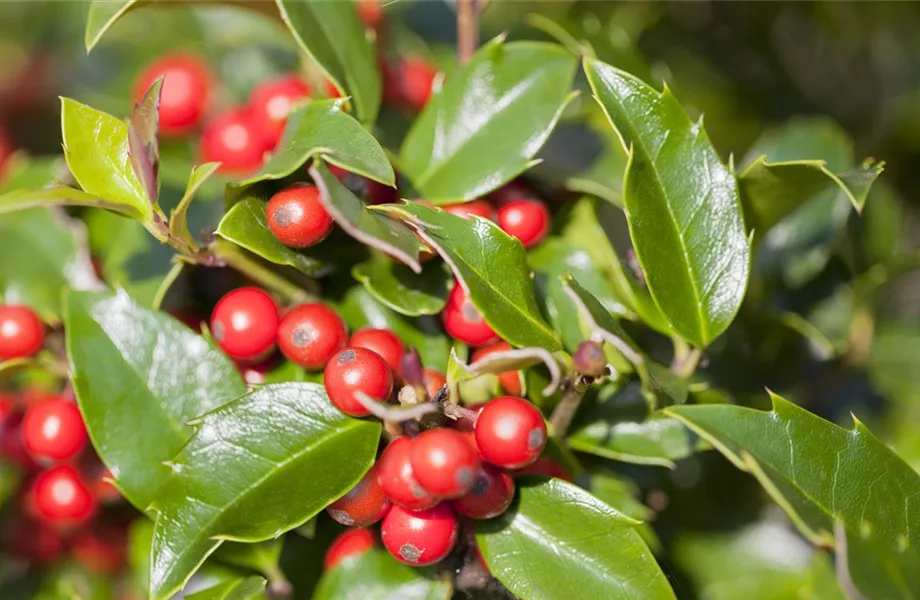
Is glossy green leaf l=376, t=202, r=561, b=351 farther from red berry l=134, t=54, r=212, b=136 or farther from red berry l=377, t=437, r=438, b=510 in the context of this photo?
red berry l=134, t=54, r=212, b=136

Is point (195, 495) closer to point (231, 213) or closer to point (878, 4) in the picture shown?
point (231, 213)

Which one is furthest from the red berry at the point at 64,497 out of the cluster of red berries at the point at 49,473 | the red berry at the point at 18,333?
the red berry at the point at 18,333

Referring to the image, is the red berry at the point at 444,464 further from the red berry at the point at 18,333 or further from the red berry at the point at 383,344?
the red berry at the point at 18,333

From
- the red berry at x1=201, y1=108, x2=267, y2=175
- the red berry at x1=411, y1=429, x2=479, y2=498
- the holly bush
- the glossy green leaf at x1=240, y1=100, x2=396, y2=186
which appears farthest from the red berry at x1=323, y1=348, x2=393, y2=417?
the red berry at x1=201, y1=108, x2=267, y2=175

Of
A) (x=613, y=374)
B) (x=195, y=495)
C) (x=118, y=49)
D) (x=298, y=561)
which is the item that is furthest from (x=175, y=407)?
(x=118, y=49)

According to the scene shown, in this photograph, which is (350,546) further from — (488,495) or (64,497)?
(64,497)
